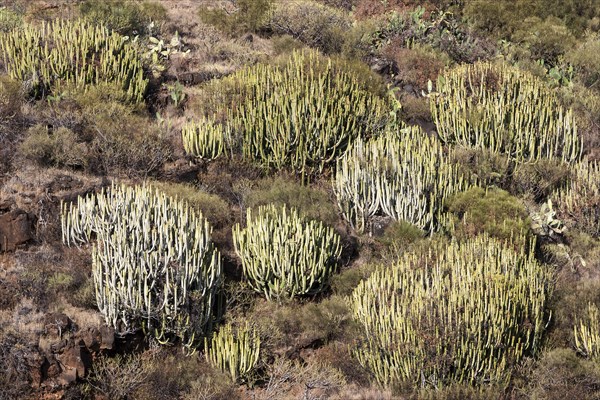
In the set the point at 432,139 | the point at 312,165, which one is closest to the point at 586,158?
the point at 432,139

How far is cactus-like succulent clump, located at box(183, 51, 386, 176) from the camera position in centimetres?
1805

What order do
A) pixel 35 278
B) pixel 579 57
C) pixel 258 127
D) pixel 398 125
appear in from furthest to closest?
1. pixel 579 57
2. pixel 398 125
3. pixel 258 127
4. pixel 35 278

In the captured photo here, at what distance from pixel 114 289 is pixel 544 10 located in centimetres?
2001

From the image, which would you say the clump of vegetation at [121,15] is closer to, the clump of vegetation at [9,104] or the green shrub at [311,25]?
the green shrub at [311,25]

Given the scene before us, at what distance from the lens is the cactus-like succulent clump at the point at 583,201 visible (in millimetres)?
17188

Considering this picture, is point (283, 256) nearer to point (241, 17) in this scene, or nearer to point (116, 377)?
point (116, 377)

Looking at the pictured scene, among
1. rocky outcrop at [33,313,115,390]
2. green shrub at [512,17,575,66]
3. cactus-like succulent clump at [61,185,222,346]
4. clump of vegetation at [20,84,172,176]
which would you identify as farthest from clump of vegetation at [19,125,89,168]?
green shrub at [512,17,575,66]

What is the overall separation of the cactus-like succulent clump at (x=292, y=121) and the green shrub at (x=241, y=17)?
5559 mm

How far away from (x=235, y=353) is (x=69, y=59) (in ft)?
28.1

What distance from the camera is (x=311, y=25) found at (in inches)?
966

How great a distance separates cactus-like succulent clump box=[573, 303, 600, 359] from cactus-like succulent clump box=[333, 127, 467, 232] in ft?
10.7

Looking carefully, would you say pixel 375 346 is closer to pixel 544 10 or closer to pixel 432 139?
pixel 432 139

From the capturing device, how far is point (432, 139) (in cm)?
1814

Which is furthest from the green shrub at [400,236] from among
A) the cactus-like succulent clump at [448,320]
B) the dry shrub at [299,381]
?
the dry shrub at [299,381]
